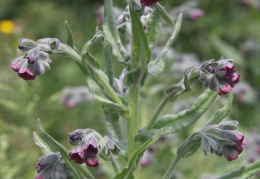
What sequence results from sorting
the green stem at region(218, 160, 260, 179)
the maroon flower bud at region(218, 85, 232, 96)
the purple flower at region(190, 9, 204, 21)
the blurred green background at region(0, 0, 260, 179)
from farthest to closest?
the purple flower at region(190, 9, 204, 21) → the blurred green background at region(0, 0, 260, 179) → the green stem at region(218, 160, 260, 179) → the maroon flower bud at region(218, 85, 232, 96)

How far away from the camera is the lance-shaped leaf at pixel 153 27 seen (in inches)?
78.8

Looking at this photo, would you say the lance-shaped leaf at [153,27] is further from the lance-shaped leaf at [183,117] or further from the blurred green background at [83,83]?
the blurred green background at [83,83]

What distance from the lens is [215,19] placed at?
26.6ft

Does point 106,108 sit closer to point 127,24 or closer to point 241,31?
point 127,24

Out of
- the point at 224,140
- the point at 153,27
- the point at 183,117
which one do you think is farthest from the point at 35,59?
the point at 224,140

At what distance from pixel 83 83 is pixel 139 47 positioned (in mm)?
5531

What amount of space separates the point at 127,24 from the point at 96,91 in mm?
362

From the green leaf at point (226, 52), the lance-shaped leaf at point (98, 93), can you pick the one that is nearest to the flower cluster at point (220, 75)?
the lance-shaped leaf at point (98, 93)

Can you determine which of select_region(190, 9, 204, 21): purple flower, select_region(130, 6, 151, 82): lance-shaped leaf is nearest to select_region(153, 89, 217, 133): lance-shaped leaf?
select_region(130, 6, 151, 82): lance-shaped leaf

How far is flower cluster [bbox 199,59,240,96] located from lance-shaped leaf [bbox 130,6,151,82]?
244 millimetres

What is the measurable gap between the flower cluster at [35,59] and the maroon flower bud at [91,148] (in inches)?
13.6

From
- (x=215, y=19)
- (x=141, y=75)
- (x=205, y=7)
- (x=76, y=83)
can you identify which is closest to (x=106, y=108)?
(x=141, y=75)

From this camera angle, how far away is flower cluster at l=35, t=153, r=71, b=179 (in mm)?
2031

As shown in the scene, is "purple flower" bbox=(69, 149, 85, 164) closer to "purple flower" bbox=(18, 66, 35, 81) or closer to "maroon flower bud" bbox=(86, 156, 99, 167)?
"maroon flower bud" bbox=(86, 156, 99, 167)
